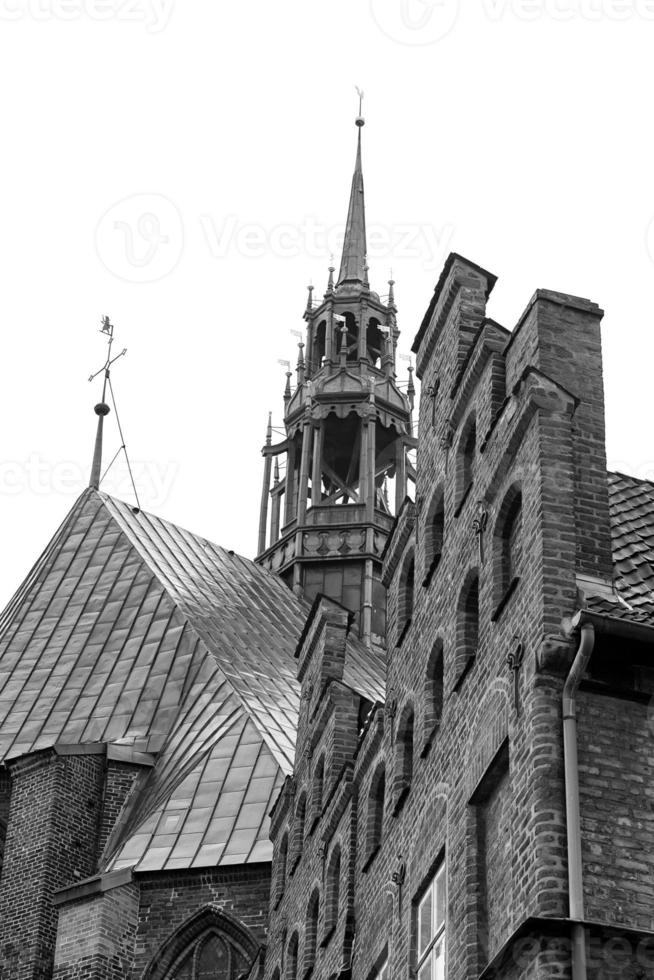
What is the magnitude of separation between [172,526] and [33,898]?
15.7 metres

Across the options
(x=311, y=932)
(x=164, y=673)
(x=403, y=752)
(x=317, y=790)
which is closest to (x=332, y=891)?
(x=311, y=932)

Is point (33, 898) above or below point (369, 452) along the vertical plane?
below

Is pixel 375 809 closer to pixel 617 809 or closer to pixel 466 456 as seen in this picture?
pixel 466 456

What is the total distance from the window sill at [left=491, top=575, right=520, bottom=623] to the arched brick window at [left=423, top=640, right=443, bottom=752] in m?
2.12

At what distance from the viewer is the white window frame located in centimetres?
1525

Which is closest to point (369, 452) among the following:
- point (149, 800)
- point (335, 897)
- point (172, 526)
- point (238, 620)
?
point (172, 526)

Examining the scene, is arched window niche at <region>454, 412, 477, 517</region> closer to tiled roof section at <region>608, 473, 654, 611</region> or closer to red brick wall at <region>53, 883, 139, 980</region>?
tiled roof section at <region>608, 473, 654, 611</region>

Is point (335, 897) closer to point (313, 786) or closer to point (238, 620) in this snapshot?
point (313, 786)

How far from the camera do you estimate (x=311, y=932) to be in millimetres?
21562

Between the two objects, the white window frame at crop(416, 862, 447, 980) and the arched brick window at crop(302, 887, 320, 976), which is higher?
the arched brick window at crop(302, 887, 320, 976)

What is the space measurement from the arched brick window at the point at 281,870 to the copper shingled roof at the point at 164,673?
27.7 ft

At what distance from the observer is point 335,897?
2064cm

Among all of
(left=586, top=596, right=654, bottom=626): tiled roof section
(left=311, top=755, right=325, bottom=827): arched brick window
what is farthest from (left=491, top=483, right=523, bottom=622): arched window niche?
(left=311, top=755, right=325, bottom=827): arched brick window

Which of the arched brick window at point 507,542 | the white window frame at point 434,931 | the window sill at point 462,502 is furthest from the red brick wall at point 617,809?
the window sill at point 462,502
